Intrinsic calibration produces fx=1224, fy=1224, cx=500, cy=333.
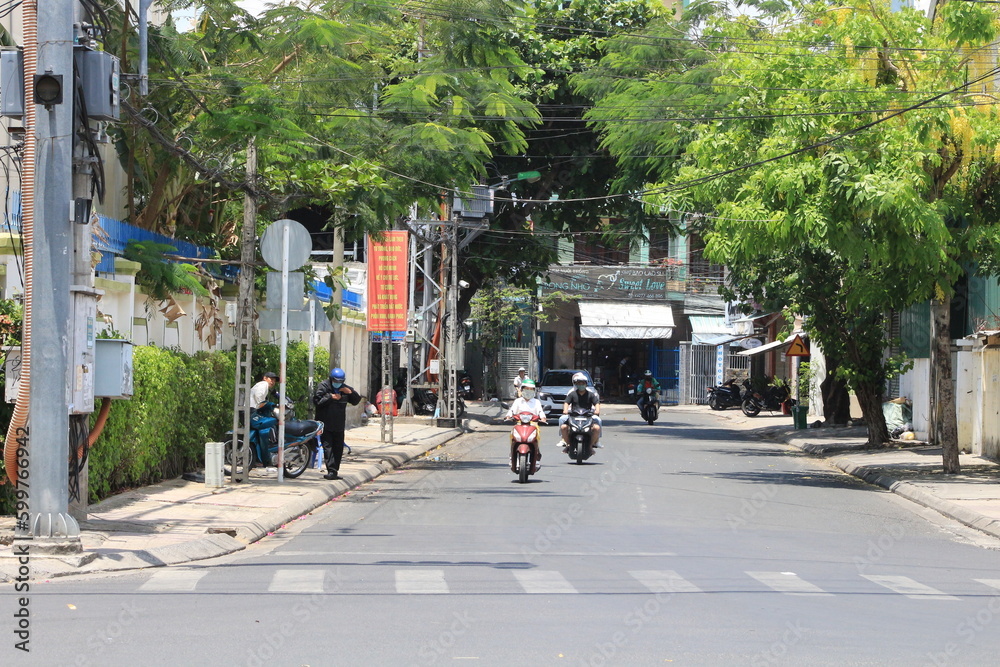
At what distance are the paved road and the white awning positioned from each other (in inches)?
1429

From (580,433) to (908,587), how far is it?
1257cm

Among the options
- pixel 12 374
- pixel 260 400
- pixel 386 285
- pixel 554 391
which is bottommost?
pixel 554 391

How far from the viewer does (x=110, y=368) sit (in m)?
11.5

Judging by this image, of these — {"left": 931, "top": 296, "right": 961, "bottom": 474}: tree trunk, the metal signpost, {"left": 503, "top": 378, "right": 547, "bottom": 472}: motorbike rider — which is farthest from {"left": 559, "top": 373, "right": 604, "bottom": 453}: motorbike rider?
the metal signpost

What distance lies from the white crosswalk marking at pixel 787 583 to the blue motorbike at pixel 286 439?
9.56 metres

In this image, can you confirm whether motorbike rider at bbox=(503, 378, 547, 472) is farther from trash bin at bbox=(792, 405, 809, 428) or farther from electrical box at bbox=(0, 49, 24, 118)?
trash bin at bbox=(792, 405, 809, 428)

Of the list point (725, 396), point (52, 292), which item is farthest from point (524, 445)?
point (725, 396)

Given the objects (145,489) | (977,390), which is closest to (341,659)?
(145,489)

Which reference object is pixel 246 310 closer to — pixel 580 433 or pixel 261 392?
pixel 261 392

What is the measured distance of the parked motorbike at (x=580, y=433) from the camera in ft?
72.5

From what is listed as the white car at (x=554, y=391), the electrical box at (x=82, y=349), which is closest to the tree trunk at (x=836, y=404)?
the white car at (x=554, y=391)

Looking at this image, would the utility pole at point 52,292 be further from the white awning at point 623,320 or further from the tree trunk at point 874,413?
the white awning at point 623,320

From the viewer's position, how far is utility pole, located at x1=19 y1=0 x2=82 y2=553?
1027 cm

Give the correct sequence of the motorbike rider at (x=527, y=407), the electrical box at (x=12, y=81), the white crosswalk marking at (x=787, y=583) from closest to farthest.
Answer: the white crosswalk marking at (x=787, y=583)
the electrical box at (x=12, y=81)
the motorbike rider at (x=527, y=407)
